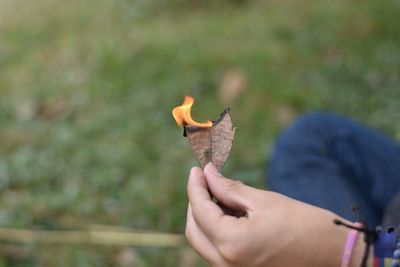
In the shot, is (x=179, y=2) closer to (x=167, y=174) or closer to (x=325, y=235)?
(x=167, y=174)

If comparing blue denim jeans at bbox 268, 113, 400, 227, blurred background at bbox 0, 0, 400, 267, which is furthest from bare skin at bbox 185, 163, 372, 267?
blurred background at bbox 0, 0, 400, 267

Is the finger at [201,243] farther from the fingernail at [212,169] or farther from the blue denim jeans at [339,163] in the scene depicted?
the blue denim jeans at [339,163]

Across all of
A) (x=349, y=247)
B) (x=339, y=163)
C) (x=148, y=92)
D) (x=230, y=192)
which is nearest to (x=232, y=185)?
(x=230, y=192)

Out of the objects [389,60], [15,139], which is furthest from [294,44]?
[15,139]

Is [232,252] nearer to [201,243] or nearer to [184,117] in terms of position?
[201,243]

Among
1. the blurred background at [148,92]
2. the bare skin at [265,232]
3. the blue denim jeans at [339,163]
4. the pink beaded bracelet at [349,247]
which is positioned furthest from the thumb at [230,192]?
the blurred background at [148,92]

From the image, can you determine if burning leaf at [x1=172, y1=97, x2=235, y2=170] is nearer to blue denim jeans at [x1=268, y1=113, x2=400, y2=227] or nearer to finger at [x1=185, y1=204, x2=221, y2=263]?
finger at [x1=185, y1=204, x2=221, y2=263]
